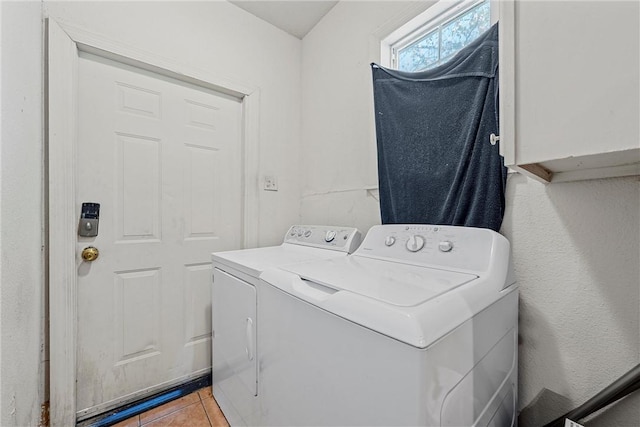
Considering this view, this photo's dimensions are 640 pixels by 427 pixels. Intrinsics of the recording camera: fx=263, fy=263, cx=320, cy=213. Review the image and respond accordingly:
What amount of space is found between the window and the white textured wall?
1685 millimetres

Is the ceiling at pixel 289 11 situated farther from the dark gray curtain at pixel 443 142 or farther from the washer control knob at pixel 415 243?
the washer control knob at pixel 415 243

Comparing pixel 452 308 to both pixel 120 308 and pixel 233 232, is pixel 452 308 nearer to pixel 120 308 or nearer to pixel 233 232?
pixel 233 232

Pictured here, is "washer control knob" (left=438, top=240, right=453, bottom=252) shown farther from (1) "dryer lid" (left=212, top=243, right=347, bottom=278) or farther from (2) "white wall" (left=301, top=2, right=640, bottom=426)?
(1) "dryer lid" (left=212, top=243, right=347, bottom=278)

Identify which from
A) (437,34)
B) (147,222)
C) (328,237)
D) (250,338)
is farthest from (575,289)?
(147,222)

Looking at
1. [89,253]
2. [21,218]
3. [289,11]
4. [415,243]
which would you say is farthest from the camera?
[289,11]

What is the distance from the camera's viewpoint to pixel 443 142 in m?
1.21

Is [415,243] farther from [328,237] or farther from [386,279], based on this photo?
[328,237]

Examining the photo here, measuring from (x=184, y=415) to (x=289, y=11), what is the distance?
270 cm

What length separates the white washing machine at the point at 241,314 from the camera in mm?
1100

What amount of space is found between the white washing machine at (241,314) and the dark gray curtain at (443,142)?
1.29 ft

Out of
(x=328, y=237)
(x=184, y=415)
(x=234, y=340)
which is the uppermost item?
(x=328, y=237)

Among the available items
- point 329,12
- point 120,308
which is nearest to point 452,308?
point 120,308

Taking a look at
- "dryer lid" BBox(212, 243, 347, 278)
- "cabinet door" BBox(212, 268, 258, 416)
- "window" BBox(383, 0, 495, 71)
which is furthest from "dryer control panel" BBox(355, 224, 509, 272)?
"window" BBox(383, 0, 495, 71)

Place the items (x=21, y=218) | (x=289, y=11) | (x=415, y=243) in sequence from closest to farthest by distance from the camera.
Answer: (x=21, y=218)
(x=415, y=243)
(x=289, y=11)
